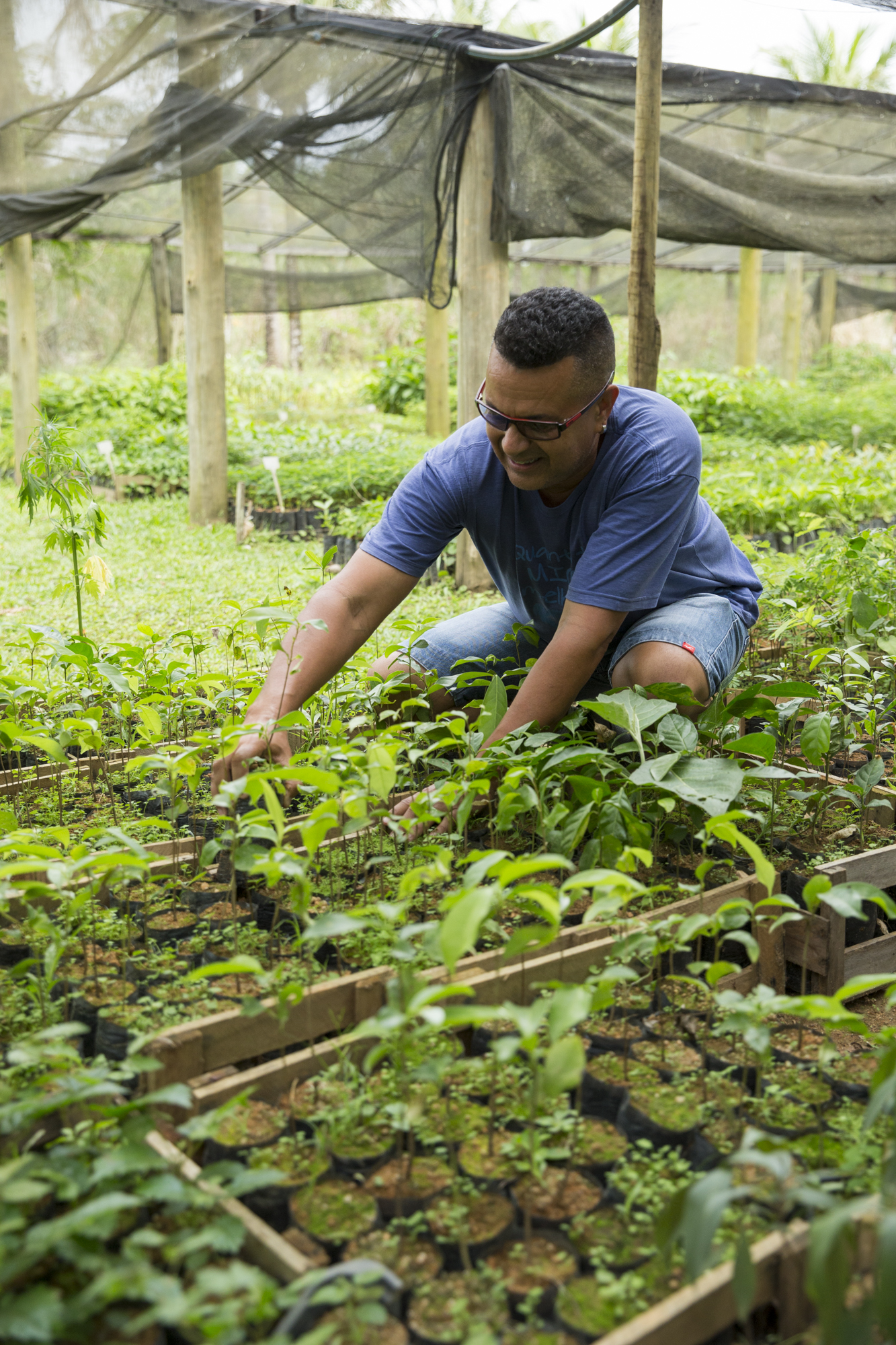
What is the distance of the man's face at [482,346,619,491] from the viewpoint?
2.03m

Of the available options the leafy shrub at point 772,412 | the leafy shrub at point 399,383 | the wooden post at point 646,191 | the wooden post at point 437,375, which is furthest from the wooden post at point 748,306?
the wooden post at point 646,191

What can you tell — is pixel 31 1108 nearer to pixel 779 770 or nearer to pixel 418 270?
pixel 779 770

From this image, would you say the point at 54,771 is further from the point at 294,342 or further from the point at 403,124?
the point at 294,342

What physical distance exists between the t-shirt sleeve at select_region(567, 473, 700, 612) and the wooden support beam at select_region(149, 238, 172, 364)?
29.0 feet

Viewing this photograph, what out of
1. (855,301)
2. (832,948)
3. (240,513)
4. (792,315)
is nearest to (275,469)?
(240,513)

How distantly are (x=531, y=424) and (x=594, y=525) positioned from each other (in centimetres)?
39

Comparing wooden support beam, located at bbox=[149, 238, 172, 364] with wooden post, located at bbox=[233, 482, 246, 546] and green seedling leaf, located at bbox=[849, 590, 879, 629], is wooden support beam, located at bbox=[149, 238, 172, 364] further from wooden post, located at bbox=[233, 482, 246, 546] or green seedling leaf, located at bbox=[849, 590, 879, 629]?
green seedling leaf, located at bbox=[849, 590, 879, 629]

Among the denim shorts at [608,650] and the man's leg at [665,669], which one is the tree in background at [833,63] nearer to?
the denim shorts at [608,650]

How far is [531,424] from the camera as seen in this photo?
208 cm

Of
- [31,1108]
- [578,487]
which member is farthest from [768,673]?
[31,1108]

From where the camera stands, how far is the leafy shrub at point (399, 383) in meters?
11.6

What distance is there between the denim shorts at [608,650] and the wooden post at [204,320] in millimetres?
3706

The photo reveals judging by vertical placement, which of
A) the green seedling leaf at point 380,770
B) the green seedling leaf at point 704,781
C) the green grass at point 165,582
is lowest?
the green grass at point 165,582

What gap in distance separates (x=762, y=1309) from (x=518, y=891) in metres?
0.48
